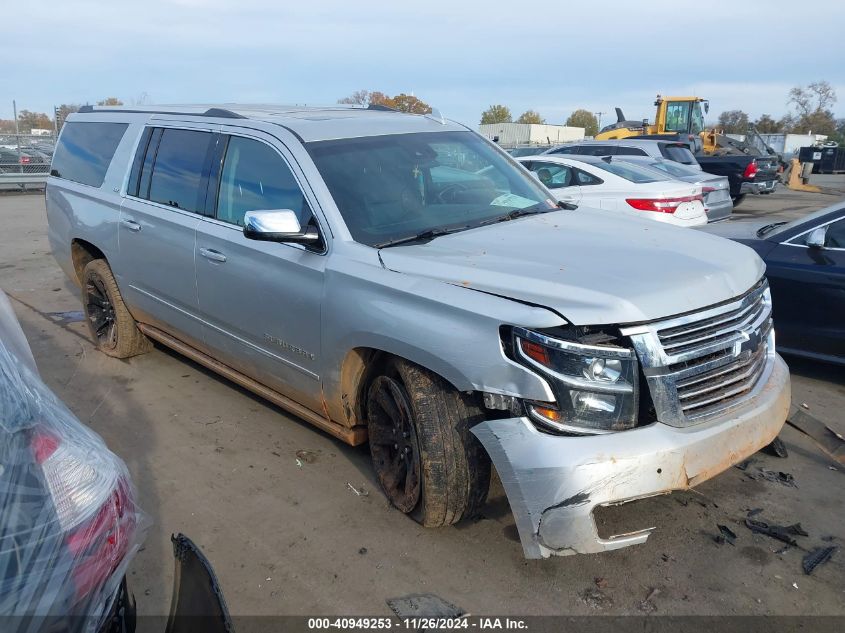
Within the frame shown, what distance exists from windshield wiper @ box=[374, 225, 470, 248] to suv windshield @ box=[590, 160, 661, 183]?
21.1ft

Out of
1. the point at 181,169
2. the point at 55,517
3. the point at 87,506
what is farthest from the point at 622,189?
the point at 55,517

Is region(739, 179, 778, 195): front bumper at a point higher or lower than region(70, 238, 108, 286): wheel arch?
lower

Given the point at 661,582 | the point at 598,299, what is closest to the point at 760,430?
the point at 661,582

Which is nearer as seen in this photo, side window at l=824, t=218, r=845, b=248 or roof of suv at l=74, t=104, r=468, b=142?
roof of suv at l=74, t=104, r=468, b=142

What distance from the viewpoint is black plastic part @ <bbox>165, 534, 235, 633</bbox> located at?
1.94 meters

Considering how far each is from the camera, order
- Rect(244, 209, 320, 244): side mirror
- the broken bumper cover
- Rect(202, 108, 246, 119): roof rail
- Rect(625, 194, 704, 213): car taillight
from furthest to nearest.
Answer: Rect(625, 194, 704, 213): car taillight
Rect(202, 108, 246, 119): roof rail
Rect(244, 209, 320, 244): side mirror
the broken bumper cover

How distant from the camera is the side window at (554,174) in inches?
399

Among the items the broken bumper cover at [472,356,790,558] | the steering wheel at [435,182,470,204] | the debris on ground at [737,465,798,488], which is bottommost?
the debris on ground at [737,465,798,488]

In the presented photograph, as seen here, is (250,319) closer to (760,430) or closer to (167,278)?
(167,278)

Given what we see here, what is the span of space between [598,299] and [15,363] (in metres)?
2.06

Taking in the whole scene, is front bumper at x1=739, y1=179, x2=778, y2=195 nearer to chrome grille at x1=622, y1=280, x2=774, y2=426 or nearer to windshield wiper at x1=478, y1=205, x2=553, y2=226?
windshield wiper at x1=478, y1=205, x2=553, y2=226

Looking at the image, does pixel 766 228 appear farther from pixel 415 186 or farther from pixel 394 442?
pixel 394 442

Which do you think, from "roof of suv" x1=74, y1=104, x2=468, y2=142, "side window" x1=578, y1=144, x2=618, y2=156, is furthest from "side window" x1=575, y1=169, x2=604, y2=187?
"side window" x1=578, y1=144, x2=618, y2=156

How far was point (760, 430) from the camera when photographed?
10.6 ft
